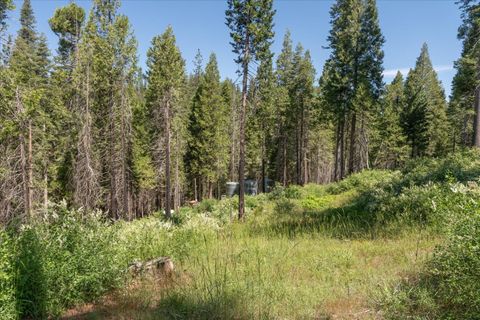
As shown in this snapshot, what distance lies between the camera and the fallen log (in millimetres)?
5375

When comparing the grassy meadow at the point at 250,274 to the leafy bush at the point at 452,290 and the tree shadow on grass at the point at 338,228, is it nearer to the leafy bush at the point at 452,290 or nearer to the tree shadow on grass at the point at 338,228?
the leafy bush at the point at 452,290

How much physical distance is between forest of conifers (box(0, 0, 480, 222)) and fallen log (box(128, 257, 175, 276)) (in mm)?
2511

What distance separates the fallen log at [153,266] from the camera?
5375 mm

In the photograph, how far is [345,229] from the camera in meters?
7.91

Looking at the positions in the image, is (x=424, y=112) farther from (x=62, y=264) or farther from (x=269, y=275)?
(x=62, y=264)

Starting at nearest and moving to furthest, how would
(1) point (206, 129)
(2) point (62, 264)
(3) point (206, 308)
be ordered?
(3) point (206, 308) < (2) point (62, 264) < (1) point (206, 129)

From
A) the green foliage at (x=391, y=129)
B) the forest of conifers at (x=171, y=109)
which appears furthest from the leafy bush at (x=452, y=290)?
the green foliage at (x=391, y=129)

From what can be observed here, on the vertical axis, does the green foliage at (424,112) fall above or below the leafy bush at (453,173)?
above

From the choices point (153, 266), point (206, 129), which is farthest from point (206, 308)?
point (206, 129)

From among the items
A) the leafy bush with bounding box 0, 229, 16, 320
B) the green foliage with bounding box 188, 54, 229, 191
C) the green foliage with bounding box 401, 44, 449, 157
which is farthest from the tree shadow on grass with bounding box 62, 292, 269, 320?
the green foliage with bounding box 401, 44, 449, 157

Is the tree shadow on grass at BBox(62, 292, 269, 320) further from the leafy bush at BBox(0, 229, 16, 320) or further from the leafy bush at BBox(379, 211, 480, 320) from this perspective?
the leafy bush at BBox(379, 211, 480, 320)

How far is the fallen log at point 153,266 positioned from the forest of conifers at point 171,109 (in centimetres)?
251

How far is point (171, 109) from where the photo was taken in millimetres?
22844

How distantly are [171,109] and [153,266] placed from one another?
60.9 ft
